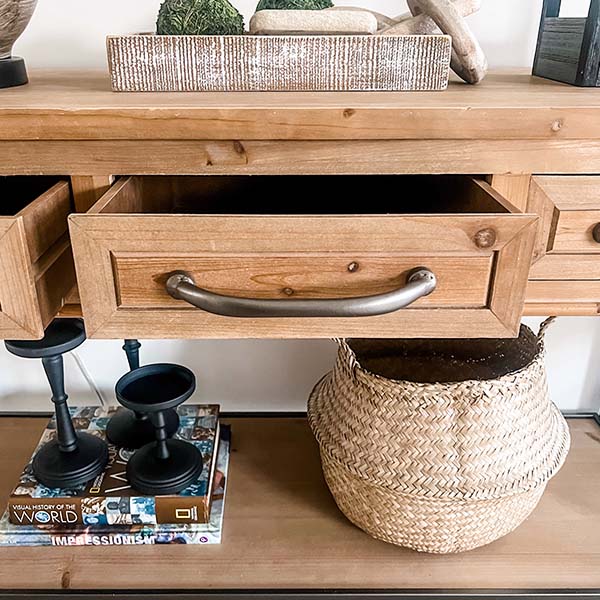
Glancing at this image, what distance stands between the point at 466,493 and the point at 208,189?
20.4 inches

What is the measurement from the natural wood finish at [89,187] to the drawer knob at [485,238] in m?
0.37

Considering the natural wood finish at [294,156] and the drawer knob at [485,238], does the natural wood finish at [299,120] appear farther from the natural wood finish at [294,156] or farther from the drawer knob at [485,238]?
the drawer knob at [485,238]

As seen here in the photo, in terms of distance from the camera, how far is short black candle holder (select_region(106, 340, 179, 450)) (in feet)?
3.34

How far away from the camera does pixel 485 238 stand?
21.5 inches

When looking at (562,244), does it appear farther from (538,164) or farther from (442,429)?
(442,429)

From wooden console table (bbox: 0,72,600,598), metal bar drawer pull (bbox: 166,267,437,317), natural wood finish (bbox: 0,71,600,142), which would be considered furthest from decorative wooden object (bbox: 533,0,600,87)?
metal bar drawer pull (bbox: 166,267,437,317)

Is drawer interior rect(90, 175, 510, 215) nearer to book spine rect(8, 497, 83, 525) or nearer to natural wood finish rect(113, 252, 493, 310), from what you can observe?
natural wood finish rect(113, 252, 493, 310)

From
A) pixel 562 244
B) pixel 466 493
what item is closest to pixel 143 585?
pixel 466 493

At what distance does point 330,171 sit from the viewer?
63 cm

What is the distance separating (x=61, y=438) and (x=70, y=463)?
0.17 feet

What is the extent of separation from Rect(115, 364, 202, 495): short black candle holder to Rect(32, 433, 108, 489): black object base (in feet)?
0.18

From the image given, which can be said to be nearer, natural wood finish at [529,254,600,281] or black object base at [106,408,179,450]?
natural wood finish at [529,254,600,281]

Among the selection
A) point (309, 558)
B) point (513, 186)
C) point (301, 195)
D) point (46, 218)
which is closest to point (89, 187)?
point (46, 218)

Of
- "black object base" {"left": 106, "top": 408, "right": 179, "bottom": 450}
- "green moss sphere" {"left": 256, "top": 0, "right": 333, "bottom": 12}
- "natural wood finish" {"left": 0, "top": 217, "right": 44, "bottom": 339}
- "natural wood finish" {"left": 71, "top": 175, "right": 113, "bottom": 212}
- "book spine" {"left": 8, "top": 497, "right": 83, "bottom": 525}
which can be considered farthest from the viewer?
"black object base" {"left": 106, "top": 408, "right": 179, "bottom": 450}
